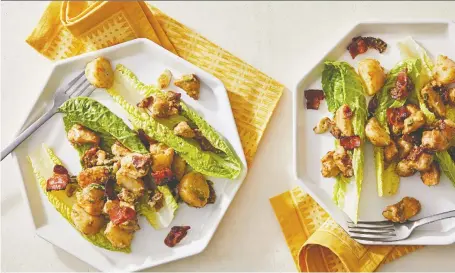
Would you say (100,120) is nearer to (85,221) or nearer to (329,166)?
(85,221)

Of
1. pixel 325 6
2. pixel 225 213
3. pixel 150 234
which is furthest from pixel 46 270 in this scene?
pixel 325 6

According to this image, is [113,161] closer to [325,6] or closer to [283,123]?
[283,123]

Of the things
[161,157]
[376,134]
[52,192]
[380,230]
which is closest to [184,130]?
[161,157]

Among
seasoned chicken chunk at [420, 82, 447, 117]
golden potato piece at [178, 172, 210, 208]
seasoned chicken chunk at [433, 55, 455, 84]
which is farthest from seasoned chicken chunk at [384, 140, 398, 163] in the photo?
golden potato piece at [178, 172, 210, 208]

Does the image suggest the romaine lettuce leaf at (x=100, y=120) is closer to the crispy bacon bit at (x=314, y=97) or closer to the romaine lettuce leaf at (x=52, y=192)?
the romaine lettuce leaf at (x=52, y=192)

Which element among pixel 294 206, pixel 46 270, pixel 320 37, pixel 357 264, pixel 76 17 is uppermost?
pixel 76 17
